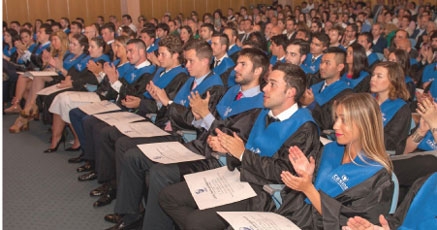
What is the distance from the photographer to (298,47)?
15.4ft

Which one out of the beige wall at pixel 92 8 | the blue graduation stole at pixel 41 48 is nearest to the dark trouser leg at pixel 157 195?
the blue graduation stole at pixel 41 48

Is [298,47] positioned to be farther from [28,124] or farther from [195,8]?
[195,8]

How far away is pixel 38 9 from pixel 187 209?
1276 cm

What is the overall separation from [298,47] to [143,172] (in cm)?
214

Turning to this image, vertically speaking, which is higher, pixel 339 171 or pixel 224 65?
pixel 224 65

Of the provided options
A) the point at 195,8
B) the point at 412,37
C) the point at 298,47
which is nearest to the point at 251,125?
the point at 298,47

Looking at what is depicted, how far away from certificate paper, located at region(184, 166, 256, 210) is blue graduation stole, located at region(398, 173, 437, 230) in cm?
87

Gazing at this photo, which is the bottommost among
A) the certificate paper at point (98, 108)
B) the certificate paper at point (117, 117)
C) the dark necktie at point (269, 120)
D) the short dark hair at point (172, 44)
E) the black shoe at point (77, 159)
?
the black shoe at point (77, 159)

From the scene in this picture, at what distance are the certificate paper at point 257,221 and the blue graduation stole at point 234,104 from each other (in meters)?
1.07

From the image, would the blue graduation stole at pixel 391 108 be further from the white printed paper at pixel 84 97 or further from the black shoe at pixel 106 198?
the white printed paper at pixel 84 97

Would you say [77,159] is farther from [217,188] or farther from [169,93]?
[217,188]

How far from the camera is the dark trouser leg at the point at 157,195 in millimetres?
3035

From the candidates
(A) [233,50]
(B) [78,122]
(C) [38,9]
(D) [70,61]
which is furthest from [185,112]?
(C) [38,9]

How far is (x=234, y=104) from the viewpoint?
3369 millimetres
